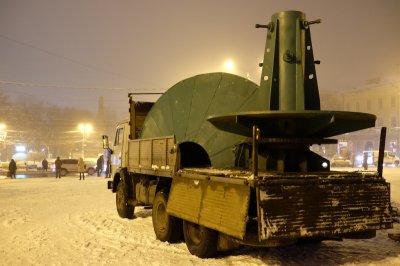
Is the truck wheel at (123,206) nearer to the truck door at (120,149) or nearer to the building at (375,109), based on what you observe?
the truck door at (120,149)

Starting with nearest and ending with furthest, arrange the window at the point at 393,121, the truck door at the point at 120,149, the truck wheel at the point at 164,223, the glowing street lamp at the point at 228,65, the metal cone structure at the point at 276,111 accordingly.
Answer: the metal cone structure at the point at 276,111
the truck wheel at the point at 164,223
the truck door at the point at 120,149
the glowing street lamp at the point at 228,65
the window at the point at 393,121

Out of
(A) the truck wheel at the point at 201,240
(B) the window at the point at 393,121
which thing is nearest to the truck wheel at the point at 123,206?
(A) the truck wheel at the point at 201,240

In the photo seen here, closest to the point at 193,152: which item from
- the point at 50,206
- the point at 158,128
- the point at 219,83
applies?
the point at 158,128

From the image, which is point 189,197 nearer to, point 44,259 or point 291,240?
point 291,240

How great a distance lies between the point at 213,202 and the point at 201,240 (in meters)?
1.16

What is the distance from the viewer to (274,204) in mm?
5082

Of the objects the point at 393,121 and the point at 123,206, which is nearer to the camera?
the point at 123,206

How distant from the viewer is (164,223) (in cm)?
796

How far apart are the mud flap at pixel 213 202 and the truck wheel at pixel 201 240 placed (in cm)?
40

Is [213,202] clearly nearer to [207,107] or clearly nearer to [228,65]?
[207,107]

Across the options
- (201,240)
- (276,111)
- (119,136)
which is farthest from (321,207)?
(119,136)

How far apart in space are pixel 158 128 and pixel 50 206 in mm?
6527

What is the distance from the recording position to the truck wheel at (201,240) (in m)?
6.46

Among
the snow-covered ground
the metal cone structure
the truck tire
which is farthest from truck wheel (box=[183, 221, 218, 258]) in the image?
the truck tire
